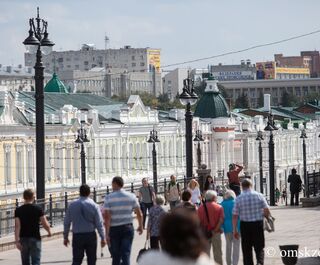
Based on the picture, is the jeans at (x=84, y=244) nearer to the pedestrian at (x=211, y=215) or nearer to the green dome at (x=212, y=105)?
the pedestrian at (x=211, y=215)

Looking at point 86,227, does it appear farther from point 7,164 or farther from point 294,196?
point 7,164

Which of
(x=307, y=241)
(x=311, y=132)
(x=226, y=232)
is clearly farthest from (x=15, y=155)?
(x=311, y=132)

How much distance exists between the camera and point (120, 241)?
18.5m

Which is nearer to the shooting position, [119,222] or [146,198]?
[119,222]

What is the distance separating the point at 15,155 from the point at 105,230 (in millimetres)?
46394

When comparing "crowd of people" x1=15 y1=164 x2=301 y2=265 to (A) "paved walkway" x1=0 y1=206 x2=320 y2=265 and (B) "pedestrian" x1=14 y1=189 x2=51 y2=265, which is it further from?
(A) "paved walkway" x1=0 y1=206 x2=320 y2=265

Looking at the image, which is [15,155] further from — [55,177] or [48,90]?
[48,90]

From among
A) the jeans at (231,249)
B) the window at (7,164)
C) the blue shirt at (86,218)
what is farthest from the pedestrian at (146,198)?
the window at (7,164)

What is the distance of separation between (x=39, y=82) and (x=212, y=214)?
8266 mm

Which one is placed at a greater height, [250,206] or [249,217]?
[250,206]

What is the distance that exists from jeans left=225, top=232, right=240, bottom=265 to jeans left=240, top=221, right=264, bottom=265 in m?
0.65

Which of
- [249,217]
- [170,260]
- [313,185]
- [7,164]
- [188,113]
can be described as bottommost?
[313,185]

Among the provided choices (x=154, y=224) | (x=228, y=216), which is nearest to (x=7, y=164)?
(x=228, y=216)

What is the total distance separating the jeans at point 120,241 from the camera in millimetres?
18359
